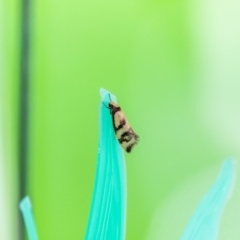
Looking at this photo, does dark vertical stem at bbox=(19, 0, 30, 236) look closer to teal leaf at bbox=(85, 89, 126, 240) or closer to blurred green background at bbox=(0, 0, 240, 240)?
blurred green background at bbox=(0, 0, 240, 240)

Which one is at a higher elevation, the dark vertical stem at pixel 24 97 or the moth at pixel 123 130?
the dark vertical stem at pixel 24 97

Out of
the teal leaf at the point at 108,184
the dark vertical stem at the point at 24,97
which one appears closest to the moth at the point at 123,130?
the teal leaf at the point at 108,184

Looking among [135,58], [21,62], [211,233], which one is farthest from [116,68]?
[211,233]

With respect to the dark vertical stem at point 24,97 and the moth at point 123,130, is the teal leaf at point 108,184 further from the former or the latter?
the dark vertical stem at point 24,97

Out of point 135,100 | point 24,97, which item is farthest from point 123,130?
point 24,97

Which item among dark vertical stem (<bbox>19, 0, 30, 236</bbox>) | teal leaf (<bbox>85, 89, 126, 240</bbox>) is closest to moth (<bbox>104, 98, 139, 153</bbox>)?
teal leaf (<bbox>85, 89, 126, 240</bbox>)
